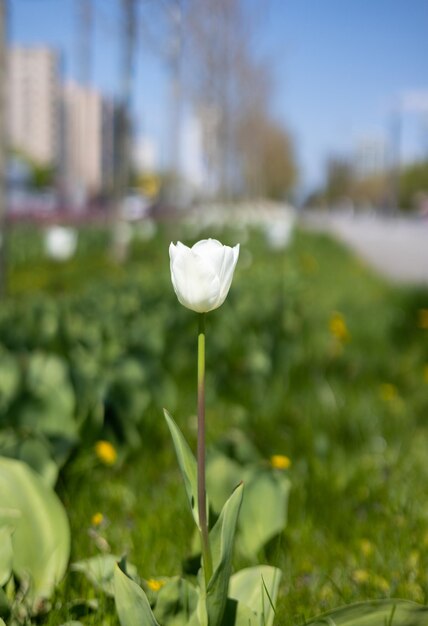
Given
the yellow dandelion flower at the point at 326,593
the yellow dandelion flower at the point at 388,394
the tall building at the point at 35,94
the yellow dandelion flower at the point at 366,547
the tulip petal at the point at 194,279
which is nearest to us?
the tulip petal at the point at 194,279

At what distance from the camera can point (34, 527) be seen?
54.5 inches

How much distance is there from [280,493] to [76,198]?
32415mm

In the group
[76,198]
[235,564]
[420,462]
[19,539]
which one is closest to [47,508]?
[19,539]

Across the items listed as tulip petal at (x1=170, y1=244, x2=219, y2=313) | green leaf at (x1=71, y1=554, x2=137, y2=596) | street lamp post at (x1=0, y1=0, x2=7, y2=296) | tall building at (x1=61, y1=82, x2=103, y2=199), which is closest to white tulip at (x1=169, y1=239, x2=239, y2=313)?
tulip petal at (x1=170, y1=244, x2=219, y2=313)

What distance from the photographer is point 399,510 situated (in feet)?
6.62

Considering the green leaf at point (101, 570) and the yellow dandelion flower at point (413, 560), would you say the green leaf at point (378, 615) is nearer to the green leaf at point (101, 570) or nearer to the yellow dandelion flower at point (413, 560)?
the green leaf at point (101, 570)

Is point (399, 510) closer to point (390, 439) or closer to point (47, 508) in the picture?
point (390, 439)

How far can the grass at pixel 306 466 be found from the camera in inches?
64.4

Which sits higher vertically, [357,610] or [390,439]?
[357,610]

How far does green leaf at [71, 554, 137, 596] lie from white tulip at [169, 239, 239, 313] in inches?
21.4

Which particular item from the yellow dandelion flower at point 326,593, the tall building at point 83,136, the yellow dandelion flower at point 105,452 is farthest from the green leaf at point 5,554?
the tall building at point 83,136

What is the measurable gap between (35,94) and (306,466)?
108 m

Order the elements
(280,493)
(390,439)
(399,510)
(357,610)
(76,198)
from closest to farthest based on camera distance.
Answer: (357,610) → (280,493) → (399,510) → (390,439) → (76,198)

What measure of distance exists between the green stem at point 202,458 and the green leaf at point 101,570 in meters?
0.29
